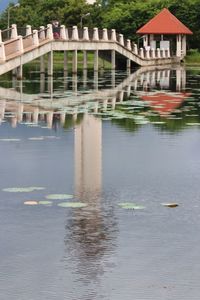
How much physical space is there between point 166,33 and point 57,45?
27.9 metres

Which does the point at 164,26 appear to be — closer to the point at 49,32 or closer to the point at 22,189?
the point at 49,32

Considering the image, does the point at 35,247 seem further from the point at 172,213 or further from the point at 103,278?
the point at 172,213

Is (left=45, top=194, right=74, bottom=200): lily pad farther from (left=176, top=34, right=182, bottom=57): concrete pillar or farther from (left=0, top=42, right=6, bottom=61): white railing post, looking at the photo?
(left=176, top=34, right=182, bottom=57): concrete pillar

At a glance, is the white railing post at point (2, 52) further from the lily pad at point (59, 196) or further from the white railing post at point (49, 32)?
the lily pad at point (59, 196)

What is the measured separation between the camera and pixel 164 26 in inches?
2736

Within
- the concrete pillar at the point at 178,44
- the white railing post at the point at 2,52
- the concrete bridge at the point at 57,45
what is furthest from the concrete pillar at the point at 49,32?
the concrete pillar at the point at 178,44

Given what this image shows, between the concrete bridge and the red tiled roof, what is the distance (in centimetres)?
366

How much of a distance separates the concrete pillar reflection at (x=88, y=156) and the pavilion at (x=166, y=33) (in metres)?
48.8

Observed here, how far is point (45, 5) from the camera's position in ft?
292

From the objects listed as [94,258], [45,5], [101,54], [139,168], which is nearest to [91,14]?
[45,5]

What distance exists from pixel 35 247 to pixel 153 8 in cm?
7052

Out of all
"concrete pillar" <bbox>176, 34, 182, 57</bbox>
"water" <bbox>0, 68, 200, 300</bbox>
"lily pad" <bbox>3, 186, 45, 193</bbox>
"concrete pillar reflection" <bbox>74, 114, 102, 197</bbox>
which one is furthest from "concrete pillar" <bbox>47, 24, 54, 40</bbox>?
"concrete pillar" <bbox>176, 34, 182, 57</bbox>

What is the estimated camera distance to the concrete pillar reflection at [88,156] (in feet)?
39.4

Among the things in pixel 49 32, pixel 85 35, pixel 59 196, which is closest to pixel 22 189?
pixel 59 196
